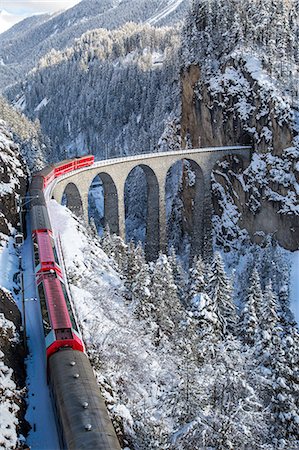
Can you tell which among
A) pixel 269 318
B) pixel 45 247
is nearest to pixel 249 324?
pixel 269 318

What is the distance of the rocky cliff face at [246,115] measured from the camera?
71.2 meters

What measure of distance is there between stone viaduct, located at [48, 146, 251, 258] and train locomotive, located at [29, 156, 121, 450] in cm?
2006

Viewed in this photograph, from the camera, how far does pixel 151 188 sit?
67000mm

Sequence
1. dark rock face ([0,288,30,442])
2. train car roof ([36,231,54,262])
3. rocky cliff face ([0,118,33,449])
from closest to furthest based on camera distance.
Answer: rocky cliff face ([0,118,33,449]) → dark rock face ([0,288,30,442]) → train car roof ([36,231,54,262])

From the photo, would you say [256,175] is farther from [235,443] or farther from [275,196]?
[235,443]

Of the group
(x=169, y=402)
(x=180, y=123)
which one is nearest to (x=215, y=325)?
(x=169, y=402)

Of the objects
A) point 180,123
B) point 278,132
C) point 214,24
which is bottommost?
point 278,132

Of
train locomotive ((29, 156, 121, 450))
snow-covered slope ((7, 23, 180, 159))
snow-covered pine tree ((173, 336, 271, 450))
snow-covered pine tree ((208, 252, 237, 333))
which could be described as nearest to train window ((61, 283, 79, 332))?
train locomotive ((29, 156, 121, 450))

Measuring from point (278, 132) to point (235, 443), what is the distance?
59.8 meters

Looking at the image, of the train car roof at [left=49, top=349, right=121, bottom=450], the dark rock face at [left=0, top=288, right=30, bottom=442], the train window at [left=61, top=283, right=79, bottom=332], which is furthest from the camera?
the train window at [left=61, top=283, right=79, bottom=332]

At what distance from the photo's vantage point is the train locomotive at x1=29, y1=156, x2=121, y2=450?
684 inches

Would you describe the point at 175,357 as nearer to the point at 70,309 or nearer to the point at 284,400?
the point at 284,400

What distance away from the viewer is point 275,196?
2862 inches

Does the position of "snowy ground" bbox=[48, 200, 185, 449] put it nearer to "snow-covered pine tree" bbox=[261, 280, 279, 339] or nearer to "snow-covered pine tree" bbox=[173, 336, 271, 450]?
"snow-covered pine tree" bbox=[173, 336, 271, 450]
